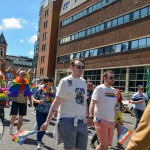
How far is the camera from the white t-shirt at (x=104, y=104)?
640cm

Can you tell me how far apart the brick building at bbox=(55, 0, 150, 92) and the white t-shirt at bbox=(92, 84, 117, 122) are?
2927 cm

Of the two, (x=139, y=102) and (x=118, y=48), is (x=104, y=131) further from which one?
(x=118, y=48)

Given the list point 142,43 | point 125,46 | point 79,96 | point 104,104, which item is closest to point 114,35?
point 125,46

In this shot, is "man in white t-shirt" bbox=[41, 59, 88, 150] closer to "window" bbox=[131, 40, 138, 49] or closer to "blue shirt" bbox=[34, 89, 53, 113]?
"blue shirt" bbox=[34, 89, 53, 113]

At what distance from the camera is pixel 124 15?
4091 centimetres

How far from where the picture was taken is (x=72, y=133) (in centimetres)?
507

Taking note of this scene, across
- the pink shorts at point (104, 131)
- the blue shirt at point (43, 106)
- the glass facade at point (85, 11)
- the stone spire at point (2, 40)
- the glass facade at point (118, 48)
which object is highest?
the stone spire at point (2, 40)

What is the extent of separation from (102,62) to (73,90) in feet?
131

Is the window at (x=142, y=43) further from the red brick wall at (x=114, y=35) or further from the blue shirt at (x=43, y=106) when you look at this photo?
the blue shirt at (x=43, y=106)

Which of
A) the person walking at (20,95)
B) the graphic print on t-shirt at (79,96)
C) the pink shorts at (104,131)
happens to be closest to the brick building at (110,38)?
the person walking at (20,95)

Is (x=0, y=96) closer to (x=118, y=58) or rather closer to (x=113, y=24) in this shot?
(x=118, y=58)

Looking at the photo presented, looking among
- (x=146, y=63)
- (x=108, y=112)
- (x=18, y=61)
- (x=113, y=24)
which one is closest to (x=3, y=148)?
(x=108, y=112)

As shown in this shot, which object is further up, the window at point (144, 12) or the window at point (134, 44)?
the window at point (144, 12)

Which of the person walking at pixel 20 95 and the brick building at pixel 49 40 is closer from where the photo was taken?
the person walking at pixel 20 95
